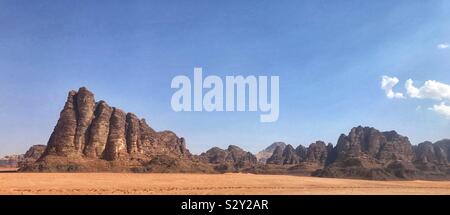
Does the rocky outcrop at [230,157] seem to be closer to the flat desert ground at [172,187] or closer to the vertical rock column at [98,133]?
the vertical rock column at [98,133]

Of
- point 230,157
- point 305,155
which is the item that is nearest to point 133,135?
point 230,157

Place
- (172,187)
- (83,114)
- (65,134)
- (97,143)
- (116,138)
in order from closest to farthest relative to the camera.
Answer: (172,187) → (65,134) → (97,143) → (83,114) → (116,138)

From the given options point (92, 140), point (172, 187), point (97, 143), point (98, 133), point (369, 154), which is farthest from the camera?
point (369, 154)

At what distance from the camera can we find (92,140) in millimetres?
88625

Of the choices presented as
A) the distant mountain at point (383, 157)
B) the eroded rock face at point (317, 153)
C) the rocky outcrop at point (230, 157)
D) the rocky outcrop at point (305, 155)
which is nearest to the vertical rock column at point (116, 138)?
the rocky outcrop at point (230, 157)

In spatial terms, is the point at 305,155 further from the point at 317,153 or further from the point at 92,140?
the point at 92,140

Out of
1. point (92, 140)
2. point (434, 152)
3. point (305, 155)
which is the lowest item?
point (305, 155)

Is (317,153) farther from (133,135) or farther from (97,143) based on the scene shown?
(97,143)

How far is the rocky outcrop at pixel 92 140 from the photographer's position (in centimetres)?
8144

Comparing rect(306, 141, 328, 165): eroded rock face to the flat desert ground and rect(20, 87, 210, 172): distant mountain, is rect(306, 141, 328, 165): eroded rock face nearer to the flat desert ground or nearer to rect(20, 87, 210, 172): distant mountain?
rect(20, 87, 210, 172): distant mountain

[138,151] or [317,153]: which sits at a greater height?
[138,151]

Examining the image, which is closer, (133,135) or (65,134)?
(65,134)
